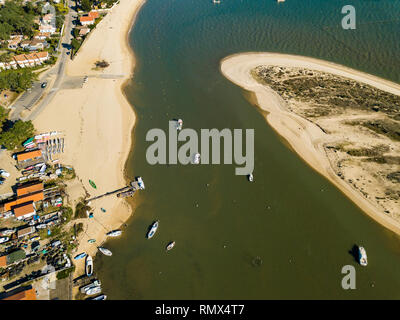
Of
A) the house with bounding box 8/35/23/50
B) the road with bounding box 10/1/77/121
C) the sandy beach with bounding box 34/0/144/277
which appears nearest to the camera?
the sandy beach with bounding box 34/0/144/277

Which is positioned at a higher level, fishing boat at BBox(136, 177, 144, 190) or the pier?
fishing boat at BBox(136, 177, 144, 190)

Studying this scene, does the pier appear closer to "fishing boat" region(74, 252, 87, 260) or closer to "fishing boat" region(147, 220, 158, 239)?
"fishing boat" region(147, 220, 158, 239)

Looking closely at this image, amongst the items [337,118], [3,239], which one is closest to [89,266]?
[3,239]

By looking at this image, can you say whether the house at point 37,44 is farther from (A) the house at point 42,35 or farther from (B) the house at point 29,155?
(B) the house at point 29,155

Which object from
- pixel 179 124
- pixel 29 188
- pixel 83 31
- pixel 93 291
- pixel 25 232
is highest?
pixel 83 31

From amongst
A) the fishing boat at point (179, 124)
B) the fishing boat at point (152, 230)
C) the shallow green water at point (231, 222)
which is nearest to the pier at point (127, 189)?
the shallow green water at point (231, 222)

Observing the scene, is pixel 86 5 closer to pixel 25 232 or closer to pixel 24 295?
pixel 25 232

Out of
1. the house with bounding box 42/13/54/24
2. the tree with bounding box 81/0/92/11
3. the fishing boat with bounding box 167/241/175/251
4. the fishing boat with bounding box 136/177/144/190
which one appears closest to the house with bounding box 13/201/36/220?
the fishing boat with bounding box 136/177/144/190
